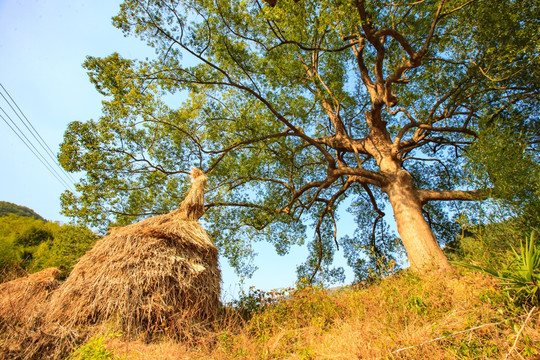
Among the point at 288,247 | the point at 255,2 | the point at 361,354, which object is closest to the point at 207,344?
the point at 361,354

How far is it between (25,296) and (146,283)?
3108 millimetres

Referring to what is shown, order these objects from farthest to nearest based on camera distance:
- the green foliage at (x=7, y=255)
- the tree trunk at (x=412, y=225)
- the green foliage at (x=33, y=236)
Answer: the green foliage at (x=33, y=236) → the green foliage at (x=7, y=255) → the tree trunk at (x=412, y=225)

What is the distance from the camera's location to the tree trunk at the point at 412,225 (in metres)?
7.16

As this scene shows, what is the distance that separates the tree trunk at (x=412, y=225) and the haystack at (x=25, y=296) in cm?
823

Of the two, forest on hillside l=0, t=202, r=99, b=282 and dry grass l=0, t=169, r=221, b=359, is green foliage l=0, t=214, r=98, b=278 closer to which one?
forest on hillside l=0, t=202, r=99, b=282

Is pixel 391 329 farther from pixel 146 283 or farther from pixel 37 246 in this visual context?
pixel 37 246

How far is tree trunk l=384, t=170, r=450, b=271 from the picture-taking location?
282 inches

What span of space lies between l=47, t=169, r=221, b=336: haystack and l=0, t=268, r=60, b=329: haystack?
1.26 ft

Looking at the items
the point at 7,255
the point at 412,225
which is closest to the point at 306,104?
the point at 412,225

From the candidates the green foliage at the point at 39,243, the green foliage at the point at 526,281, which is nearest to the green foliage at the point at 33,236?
the green foliage at the point at 39,243

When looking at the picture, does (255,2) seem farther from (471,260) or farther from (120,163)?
(471,260)

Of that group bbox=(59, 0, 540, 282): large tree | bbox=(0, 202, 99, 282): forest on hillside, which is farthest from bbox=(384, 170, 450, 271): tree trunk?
bbox=(0, 202, 99, 282): forest on hillside

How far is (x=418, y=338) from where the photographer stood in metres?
3.27

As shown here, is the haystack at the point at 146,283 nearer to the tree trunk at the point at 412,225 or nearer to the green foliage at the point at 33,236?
the tree trunk at the point at 412,225
